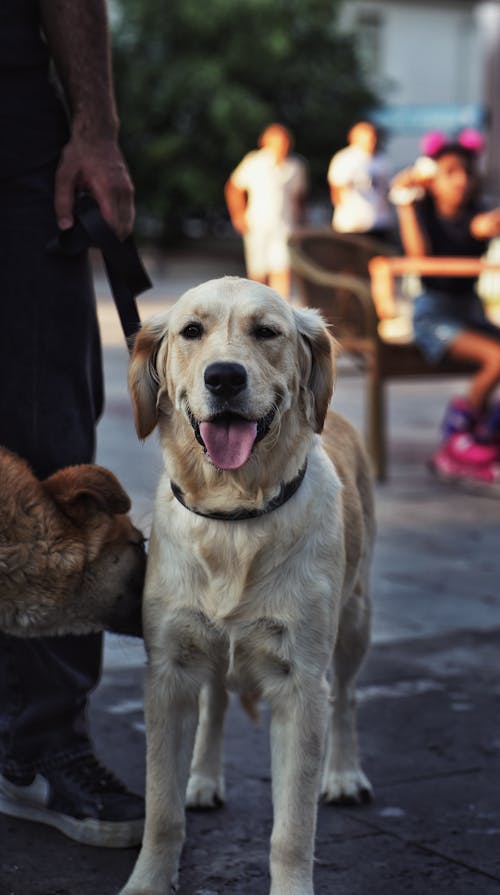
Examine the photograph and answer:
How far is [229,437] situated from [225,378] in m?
0.15

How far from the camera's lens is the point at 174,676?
3.11m

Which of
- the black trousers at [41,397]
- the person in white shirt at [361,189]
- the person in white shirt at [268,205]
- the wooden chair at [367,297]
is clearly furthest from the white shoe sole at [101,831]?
the person in white shirt at [268,205]

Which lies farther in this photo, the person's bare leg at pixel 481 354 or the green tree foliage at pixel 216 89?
the green tree foliage at pixel 216 89

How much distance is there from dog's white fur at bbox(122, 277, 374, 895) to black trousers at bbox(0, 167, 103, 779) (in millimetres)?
376

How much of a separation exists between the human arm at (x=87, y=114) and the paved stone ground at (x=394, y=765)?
839 mm

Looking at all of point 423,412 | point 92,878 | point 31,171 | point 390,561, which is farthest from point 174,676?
point 423,412

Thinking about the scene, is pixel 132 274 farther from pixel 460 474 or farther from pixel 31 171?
pixel 460 474

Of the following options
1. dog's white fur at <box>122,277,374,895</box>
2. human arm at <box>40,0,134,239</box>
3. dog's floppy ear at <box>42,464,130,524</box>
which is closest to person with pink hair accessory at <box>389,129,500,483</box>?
human arm at <box>40,0,134,239</box>

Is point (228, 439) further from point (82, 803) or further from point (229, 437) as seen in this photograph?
point (82, 803)

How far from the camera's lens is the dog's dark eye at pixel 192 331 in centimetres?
307

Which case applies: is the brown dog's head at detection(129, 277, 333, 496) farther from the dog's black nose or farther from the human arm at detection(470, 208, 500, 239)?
the human arm at detection(470, 208, 500, 239)

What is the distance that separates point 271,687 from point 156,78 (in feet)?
137

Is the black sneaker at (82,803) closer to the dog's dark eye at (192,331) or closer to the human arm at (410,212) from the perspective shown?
the dog's dark eye at (192,331)

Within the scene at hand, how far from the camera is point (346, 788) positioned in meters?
3.68
